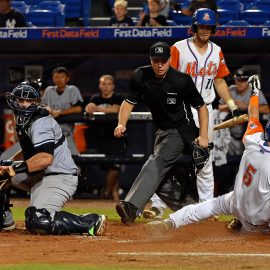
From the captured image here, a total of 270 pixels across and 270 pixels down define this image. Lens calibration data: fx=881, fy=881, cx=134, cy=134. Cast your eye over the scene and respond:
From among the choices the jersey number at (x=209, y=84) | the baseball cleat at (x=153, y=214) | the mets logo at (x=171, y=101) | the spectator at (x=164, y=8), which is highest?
the spectator at (x=164, y=8)

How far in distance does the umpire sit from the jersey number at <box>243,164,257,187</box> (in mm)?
1060

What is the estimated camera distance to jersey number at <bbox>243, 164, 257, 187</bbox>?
655 centimetres

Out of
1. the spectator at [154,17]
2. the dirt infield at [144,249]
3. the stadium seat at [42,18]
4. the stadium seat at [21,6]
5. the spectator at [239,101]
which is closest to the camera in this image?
the dirt infield at [144,249]

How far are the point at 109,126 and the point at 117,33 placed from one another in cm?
127

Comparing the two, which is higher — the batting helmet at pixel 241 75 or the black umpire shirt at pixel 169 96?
the batting helmet at pixel 241 75

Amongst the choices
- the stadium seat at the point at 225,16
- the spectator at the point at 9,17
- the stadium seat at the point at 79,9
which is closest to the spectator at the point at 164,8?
the stadium seat at the point at 225,16

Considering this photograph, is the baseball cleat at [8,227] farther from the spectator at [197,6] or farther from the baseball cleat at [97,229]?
the spectator at [197,6]

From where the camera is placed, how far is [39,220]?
22.9 ft

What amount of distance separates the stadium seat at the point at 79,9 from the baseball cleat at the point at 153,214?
4.64 m

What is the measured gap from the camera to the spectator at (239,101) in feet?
35.9

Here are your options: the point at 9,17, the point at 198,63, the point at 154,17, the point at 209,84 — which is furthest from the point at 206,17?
the point at 9,17

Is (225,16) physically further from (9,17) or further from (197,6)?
(9,17)

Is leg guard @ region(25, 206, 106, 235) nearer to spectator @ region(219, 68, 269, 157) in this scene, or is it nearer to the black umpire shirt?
the black umpire shirt

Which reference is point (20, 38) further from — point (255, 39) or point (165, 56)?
point (165, 56)
